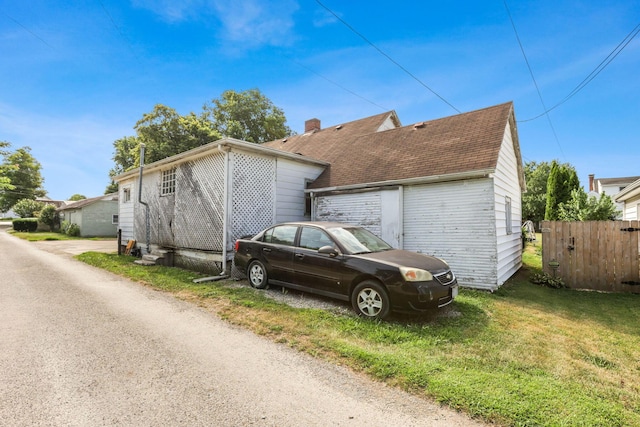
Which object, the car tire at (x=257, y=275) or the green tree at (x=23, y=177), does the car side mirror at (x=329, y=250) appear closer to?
the car tire at (x=257, y=275)

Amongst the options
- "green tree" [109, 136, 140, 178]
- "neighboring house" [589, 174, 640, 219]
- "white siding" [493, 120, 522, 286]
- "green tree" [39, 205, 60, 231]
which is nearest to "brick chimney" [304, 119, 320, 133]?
"white siding" [493, 120, 522, 286]

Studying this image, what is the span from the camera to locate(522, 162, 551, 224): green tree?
35844 millimetres

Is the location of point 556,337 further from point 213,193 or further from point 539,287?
point 213,193

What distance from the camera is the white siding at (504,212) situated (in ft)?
25.8

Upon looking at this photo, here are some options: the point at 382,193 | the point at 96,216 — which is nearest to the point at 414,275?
the point at 382,193

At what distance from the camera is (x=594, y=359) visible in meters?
3.74

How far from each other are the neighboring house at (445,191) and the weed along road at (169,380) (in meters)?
5.76

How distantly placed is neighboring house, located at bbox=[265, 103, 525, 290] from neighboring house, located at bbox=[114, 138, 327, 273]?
108 centimetres

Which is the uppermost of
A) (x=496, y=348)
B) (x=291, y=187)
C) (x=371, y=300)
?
(x=291, y=187)

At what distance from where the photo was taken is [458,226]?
778cm


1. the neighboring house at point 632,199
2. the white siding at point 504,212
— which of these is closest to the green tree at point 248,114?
the white siding at point 504,212

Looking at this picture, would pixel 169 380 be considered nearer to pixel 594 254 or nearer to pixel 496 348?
pixel 496 348

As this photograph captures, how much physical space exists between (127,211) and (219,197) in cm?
883

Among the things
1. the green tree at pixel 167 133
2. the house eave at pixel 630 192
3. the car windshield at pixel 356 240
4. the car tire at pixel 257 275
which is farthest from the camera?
the green tree at pixel 167 133
